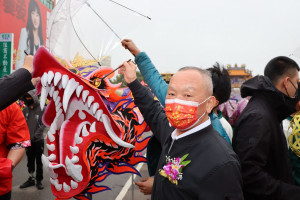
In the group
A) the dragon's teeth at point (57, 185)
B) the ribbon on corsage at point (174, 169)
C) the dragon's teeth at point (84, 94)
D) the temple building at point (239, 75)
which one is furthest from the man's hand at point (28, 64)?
the temple building at point (239, 75)

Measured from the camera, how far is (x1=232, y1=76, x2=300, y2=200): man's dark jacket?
5.15 feet

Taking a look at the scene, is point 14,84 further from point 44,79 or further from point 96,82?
point 96,82

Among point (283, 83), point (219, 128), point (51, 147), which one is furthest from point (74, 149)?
point (283, 83)

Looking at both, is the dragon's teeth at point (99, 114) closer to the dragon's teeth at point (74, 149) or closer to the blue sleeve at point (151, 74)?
the dragon's teeth at point (74, 149)

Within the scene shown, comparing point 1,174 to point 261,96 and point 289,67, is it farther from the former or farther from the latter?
point 289,67

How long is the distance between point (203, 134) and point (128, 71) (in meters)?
0.75

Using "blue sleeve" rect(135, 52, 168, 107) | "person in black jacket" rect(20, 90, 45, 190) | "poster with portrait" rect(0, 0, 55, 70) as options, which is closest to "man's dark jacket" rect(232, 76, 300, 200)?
"blue sleeve" rect(135, 52, 168, 107)

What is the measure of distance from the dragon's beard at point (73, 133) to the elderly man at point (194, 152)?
1.72ft

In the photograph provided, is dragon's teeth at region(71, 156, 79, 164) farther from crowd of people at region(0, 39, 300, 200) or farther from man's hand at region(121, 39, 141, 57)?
man's hand at region(121, 39, 141, 57)

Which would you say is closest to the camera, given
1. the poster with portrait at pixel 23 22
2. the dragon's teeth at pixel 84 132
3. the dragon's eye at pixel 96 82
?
the dragon's teeth at pixel 84 132

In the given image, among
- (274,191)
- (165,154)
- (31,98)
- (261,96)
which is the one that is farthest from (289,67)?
(31,98)

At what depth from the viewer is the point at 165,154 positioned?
1.37 meters

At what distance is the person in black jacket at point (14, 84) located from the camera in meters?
1.51

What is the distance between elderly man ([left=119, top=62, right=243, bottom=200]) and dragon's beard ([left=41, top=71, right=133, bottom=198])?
20.7 inches
